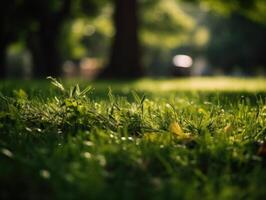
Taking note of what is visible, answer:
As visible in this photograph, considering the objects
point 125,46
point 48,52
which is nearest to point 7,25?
point 48,52

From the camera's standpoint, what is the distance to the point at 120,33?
874 inches

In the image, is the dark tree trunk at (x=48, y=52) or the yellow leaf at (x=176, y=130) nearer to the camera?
the yellow leaf at (x=176, y=130)

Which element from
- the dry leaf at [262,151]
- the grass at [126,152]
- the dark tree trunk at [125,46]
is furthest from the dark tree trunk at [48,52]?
the dry leaf at [262,151]

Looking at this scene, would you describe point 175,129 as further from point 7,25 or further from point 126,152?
point 7,25

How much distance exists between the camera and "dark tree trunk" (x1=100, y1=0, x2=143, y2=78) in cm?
2141

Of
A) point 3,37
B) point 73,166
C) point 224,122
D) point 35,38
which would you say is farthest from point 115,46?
point 73,166

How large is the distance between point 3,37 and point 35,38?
7.73 metres

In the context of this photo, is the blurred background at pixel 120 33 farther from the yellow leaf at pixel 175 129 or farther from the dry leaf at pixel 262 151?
the dry leaf at pixel 262 151

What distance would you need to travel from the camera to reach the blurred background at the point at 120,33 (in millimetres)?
21953

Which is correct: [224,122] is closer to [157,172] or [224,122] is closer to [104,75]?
[157,172]

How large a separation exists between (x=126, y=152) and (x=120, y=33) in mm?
19416

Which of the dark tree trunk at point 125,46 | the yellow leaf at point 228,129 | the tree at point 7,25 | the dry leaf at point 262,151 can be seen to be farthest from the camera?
the tree at point 7,25

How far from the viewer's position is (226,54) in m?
56.0

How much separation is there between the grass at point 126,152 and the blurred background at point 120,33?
16850 mm
